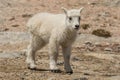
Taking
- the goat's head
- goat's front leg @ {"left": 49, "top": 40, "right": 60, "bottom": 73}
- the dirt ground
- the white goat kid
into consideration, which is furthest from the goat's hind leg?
the goat's head

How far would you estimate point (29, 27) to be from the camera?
16391 millimetres

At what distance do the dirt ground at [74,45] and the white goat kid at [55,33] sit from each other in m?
0.50

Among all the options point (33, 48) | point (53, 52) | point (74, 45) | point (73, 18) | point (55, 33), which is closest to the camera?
point (73, 18)

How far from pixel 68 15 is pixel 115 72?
342 centimetres

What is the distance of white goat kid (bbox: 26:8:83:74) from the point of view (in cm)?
1448

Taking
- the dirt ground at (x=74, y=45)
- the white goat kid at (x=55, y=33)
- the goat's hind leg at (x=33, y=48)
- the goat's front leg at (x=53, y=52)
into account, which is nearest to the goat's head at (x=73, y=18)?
the white goat kid at (x=55, y=33)

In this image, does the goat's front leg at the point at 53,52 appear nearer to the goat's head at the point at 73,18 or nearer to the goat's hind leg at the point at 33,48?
the goat's head at the point at 73,18

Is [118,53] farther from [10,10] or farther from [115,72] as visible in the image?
[10,10]

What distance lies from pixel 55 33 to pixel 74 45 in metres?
9.65

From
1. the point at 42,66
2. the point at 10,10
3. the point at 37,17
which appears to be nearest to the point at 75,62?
the point at 42,66

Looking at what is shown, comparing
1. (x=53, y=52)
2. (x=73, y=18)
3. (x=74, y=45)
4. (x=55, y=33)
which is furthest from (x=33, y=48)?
(x=74, y=45)

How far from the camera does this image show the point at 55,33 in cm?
1484

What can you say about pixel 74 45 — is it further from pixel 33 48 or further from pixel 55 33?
pixel 55 33

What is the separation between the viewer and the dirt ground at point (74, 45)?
15280 millimetres
